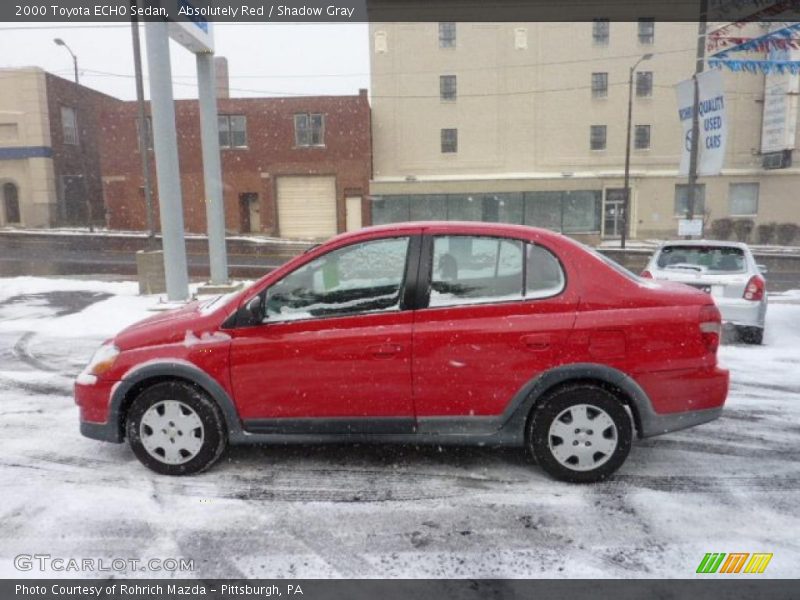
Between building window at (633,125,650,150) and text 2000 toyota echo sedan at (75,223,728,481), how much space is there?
33435 millimetres

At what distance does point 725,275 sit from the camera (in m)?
7.78

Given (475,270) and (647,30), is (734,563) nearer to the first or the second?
(475,270)

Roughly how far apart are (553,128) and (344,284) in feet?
107

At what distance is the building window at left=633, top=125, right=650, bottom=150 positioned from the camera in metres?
33.9

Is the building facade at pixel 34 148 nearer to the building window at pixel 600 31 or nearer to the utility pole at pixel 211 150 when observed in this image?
the utility pole at pixel 211 150

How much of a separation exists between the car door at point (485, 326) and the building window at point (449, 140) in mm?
31437

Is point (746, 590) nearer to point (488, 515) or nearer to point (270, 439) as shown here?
point (488, 515)

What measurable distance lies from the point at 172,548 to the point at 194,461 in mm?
863

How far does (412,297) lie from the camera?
12.8ft

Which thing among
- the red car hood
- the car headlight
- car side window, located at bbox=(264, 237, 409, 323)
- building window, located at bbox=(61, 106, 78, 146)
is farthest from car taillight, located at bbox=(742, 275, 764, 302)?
building window, located at bbox=(61, 106, 78, 146)

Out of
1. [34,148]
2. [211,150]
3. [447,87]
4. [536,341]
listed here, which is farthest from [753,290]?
[34,148]

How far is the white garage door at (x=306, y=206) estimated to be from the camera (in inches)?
1314

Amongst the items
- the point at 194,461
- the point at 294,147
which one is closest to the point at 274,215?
the point at 294,147

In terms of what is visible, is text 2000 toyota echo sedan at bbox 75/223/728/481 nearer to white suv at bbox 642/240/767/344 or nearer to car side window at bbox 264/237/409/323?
car side window at bbox 264/237/409/323
